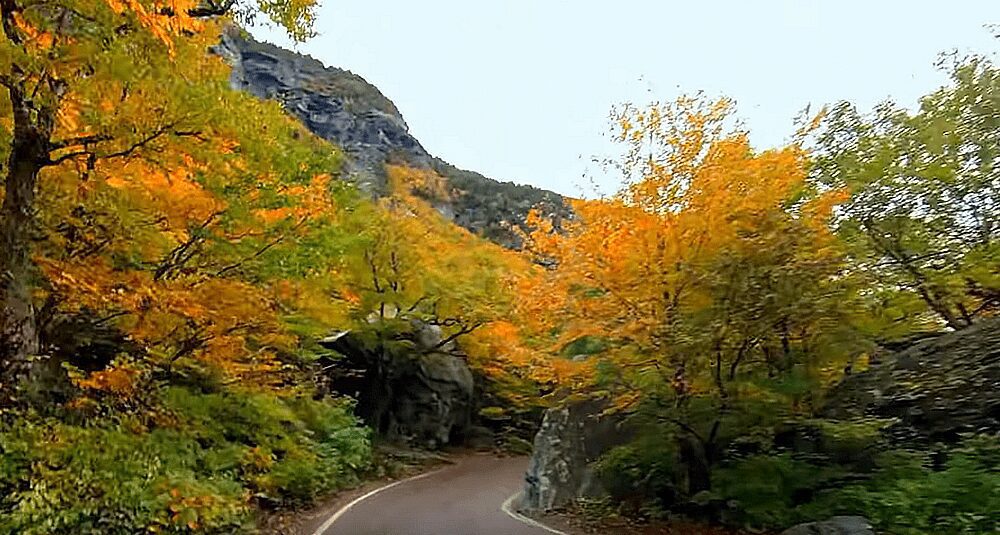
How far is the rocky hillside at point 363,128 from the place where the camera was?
69.1 meters

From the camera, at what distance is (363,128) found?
79.9 meters

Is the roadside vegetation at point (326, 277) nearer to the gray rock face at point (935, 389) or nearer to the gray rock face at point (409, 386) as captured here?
the gray rock face at point (935, 389)

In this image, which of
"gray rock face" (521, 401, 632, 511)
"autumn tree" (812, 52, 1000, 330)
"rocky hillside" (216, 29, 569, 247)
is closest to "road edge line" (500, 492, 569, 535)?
"gray rock face" (521, 401, 632, 511)

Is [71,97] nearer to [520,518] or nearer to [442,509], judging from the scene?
[520,518]

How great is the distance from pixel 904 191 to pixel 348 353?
67.0 ft

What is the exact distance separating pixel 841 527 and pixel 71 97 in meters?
9.64

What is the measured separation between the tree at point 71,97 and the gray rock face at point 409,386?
1797cm

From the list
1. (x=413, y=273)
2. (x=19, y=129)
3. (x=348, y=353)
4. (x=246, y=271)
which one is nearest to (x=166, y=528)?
(x=246, y=271)

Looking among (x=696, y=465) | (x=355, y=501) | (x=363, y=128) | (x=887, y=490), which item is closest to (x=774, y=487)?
(x=696, y=465)

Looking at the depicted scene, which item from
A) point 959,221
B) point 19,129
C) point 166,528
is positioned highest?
point 959,221

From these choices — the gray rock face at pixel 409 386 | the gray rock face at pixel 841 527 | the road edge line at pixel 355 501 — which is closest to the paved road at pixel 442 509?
the road edge line at pixel 355 501

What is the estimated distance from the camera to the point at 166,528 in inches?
322

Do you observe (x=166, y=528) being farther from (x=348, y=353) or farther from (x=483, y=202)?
(x=483, y=202)

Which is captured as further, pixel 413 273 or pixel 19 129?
pixel 413 273
